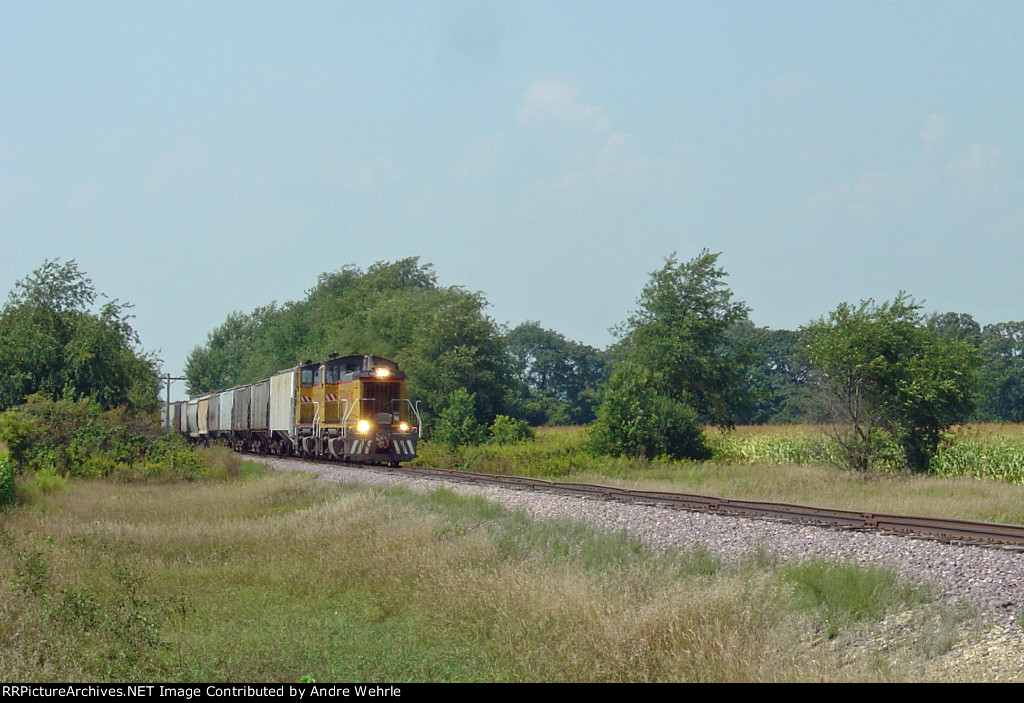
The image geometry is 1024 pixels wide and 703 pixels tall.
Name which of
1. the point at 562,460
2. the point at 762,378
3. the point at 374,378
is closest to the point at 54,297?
the point at 374,378

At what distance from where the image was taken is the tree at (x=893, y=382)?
26.7 metres

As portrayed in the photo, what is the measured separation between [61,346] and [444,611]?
1234 inches

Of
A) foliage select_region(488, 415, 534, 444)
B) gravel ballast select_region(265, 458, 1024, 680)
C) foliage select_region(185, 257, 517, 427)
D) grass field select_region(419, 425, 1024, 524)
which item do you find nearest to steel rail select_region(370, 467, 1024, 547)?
gravel ballast select_region(265, 458, 1024, 680)

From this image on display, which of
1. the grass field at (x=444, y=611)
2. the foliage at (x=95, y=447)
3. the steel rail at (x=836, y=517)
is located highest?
the foliage at (x=95, y=447)

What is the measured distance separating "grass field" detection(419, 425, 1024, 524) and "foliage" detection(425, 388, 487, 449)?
1377 mm

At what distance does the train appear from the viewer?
92.7ft

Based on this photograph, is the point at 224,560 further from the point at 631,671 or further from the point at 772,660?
the point at 772,660

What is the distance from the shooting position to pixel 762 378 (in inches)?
3755

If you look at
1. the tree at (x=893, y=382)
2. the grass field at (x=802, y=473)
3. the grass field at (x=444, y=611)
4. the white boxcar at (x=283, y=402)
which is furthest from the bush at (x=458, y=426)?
the grass field at (x=444, y=611)

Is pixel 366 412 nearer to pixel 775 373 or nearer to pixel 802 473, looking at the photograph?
pixel 802 473

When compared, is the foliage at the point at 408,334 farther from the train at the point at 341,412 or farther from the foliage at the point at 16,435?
the foliage at the point at 16,435

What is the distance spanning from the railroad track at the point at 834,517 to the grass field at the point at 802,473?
2012 mm

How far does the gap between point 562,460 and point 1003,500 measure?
15.1 meters
